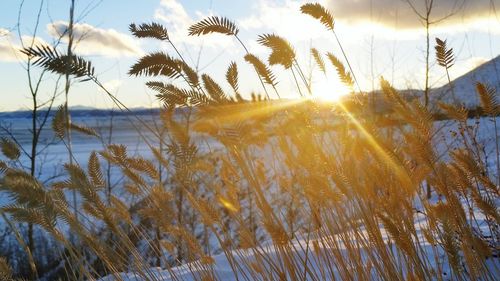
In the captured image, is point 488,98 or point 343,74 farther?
point 343,74

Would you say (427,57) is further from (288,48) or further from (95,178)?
(95,178)

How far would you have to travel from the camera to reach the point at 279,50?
4.47ft

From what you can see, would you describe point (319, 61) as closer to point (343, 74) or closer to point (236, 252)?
point (343, 74)

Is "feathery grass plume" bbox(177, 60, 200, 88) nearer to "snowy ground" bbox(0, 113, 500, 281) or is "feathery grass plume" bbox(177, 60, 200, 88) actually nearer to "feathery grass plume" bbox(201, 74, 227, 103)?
"feathery grass plume" bbox(201, 74, 227, 103)

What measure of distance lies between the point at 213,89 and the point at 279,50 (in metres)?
0.26

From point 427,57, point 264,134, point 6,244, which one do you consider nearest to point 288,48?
point 264,134

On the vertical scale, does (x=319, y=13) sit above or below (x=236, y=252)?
above

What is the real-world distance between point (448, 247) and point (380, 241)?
315mm

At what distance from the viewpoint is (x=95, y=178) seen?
1.46m

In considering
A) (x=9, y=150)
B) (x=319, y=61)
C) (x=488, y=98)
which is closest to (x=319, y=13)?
(x=319, y=61)

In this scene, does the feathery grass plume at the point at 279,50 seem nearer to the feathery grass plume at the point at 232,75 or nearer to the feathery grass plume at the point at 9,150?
the feathery grass plume at the point at 232,75

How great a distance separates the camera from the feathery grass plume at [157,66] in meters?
1.22

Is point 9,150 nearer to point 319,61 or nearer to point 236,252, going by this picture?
point 236,252

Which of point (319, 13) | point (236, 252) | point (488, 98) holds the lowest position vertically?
point (236, 252)
